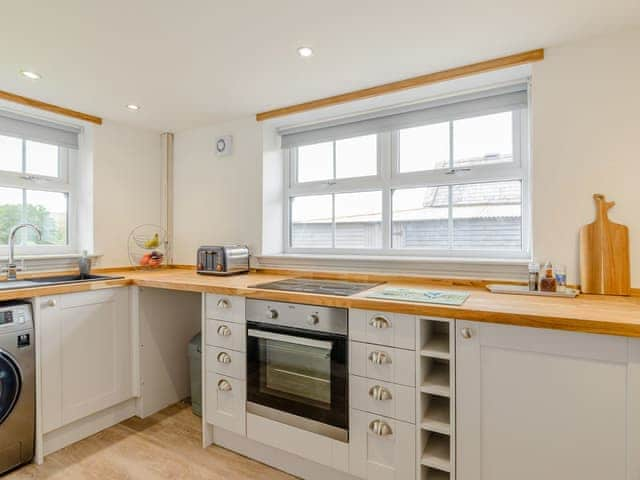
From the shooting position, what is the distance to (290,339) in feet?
5.84

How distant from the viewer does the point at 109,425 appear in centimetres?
229

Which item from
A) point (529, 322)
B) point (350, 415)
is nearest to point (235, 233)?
point (350, 415)

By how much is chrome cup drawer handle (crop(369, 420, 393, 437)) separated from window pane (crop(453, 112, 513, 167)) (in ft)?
5.16

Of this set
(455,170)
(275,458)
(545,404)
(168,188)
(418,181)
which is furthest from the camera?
(168,188)

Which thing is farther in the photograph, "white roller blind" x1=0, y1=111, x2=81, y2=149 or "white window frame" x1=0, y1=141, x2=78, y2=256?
"white window frame" x1=0, y1=141, x2=78, y2=256

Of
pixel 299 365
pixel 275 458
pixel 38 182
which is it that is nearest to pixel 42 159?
pixel 38 182

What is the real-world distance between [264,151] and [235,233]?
0.67m

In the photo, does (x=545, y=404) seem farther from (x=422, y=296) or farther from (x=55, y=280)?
(x=55, y=280)

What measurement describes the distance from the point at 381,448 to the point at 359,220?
1.48 meters

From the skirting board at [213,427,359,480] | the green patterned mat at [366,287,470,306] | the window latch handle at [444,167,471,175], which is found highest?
the window latch handle at [444,167,471,175]

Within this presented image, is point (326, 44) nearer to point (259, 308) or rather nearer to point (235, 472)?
point (259, 308)

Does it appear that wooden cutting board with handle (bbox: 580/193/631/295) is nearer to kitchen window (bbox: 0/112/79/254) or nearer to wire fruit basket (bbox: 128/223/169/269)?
wire fruit basket (bbox: 128/223/169/269)

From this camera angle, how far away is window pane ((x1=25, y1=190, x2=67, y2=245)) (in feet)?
8.38

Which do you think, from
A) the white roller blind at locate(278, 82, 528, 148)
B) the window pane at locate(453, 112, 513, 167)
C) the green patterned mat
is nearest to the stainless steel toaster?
the white roller blind at locate(278, 82, 528, 148)
